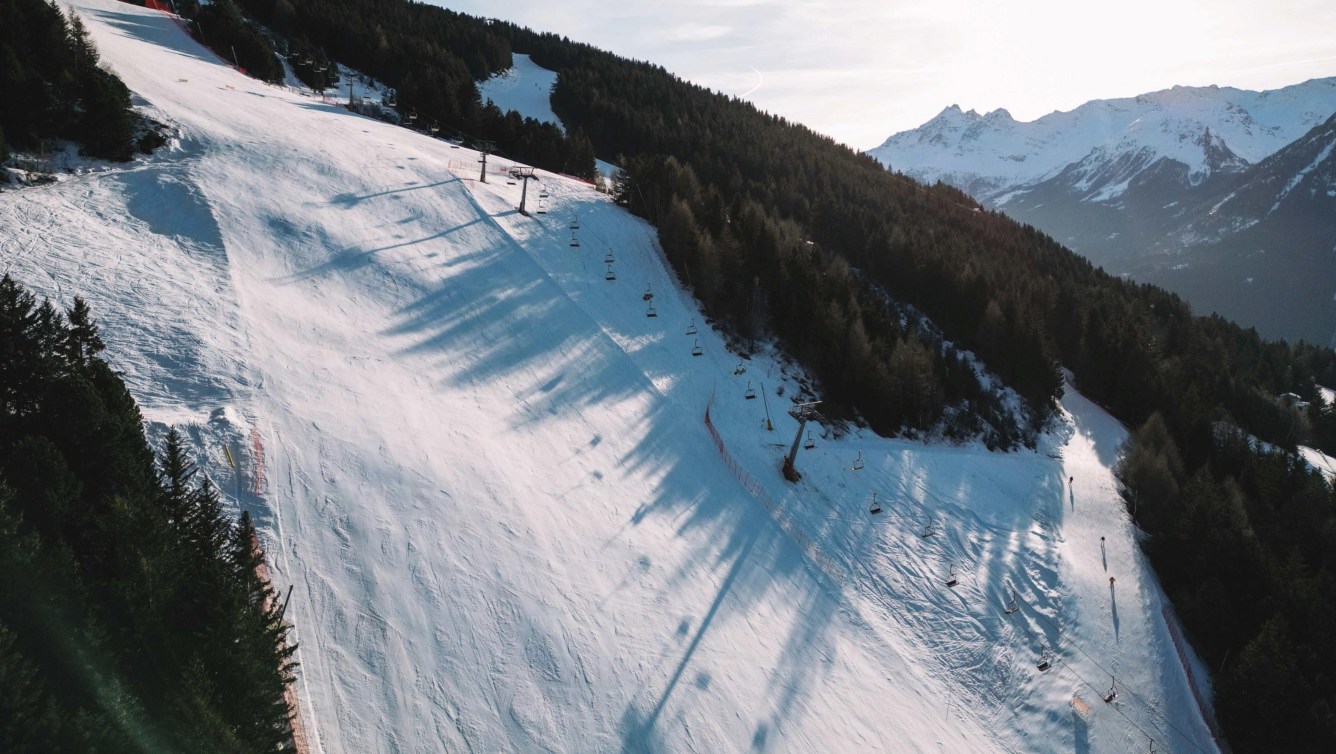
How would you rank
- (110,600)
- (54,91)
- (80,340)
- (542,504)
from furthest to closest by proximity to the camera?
(54,91), (542,504), (80,340), (110,600)

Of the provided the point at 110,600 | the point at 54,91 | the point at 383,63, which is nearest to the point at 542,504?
the point at 110,600

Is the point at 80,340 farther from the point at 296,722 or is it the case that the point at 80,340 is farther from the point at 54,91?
the point at 54,91

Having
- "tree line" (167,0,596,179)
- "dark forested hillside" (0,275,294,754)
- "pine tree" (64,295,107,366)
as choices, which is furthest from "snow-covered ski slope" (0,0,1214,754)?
"tree line" (167,0,596,179)

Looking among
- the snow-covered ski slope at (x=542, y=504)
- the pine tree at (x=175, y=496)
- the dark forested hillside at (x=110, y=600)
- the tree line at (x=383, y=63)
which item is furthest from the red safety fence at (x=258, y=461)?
the tree line at (x=383, y=63)

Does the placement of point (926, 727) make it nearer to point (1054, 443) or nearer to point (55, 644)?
point (55, 644)

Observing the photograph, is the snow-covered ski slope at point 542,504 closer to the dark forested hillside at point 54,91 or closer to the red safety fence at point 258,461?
the red safety fence at point 258,461

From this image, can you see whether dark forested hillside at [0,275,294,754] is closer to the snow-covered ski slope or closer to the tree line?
the snow-covered ski slope
